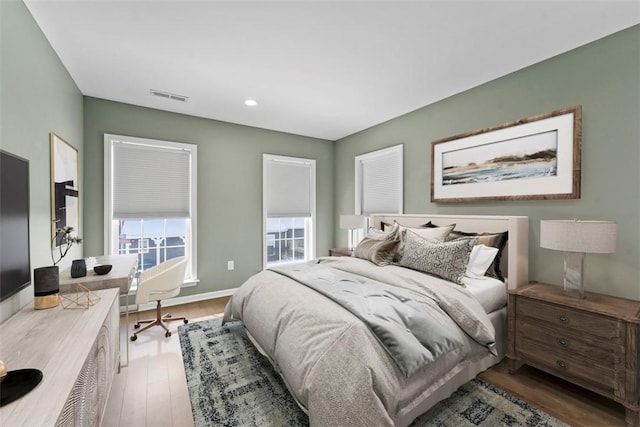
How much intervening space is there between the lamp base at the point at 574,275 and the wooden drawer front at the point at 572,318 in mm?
206

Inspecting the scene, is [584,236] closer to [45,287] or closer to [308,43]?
[308,43]

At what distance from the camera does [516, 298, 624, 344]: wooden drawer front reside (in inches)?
71.0

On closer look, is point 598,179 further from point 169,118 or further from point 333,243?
point 169,118

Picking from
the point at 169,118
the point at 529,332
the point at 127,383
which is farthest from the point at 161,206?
the point at 529,332

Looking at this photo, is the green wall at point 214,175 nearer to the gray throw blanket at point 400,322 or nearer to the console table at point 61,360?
the console table at point 61,360

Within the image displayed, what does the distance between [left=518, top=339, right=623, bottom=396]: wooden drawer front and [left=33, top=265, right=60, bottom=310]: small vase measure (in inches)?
132

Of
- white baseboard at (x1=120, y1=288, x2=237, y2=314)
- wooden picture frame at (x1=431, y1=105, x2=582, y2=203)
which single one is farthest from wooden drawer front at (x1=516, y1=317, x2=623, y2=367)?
white baseboard at (x1=120, y1=288, x2=237, y2=314)

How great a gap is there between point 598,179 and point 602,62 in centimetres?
93

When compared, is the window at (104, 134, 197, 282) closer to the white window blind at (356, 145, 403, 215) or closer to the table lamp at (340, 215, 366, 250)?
the table lamp at (340, 215, 366, 250)

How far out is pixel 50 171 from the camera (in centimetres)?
223

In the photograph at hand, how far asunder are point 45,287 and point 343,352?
1.84m

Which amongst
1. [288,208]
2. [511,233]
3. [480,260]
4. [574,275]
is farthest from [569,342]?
[288,208]

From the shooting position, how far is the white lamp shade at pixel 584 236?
1.92 m

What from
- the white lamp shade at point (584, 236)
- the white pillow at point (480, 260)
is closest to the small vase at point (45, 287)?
the white pillow at point (480, 260)
